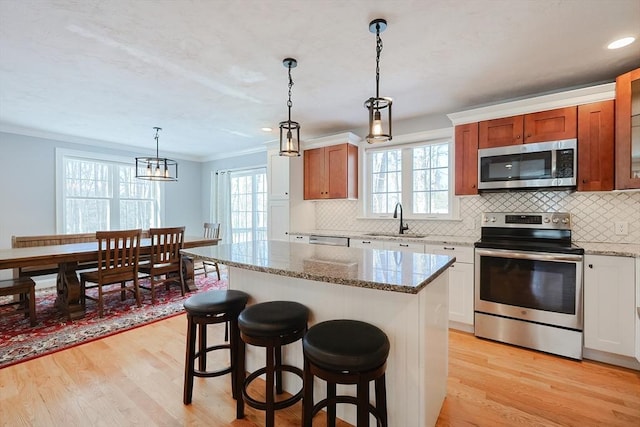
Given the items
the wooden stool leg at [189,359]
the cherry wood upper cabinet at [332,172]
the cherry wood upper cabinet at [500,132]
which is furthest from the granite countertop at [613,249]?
the wooden stool leg at [189,359]

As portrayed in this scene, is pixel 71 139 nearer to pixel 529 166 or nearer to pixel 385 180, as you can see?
pixel 385 180

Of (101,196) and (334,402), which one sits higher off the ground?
(101,196)

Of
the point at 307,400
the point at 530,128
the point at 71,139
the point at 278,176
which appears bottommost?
the point at 307,400

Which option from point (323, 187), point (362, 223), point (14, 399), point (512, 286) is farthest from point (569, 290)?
point (14, 399)

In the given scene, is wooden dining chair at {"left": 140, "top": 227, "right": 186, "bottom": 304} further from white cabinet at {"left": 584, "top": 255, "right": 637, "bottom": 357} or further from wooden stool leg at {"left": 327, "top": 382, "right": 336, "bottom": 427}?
white cabinet at {"left": 584, "top": 255, "right": 637, "bottom": 357}

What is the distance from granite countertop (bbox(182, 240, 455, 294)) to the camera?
53.6 inches

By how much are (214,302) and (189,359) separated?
40 centimetres

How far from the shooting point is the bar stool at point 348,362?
1251 millimetres

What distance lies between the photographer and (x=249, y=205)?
622 centimetres

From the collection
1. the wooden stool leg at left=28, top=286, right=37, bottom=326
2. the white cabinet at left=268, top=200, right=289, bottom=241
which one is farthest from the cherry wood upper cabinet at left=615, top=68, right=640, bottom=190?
the wooden stool leg at left=28, top=286, right=37, bottom=326

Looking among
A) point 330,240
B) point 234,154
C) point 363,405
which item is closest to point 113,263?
point 330,240

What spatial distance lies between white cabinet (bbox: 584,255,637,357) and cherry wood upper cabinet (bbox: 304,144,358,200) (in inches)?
104

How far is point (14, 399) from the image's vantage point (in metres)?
1.94

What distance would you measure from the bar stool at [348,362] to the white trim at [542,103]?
8.81ft
